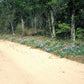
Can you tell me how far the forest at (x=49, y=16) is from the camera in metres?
11.7

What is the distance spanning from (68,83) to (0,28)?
24.4 meters

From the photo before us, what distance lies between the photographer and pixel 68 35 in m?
15.3

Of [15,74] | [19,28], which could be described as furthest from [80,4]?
[19,28]

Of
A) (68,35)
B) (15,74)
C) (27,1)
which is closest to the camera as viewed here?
(15,74)

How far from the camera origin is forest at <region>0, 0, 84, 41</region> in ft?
38.5

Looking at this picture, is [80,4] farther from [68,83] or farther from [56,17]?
[68,83]

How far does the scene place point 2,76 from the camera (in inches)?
147

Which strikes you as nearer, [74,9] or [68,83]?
[68,83]

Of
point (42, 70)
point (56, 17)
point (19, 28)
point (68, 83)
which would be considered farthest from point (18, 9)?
point (68, 83)

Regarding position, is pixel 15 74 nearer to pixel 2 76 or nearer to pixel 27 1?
pixel 2 76

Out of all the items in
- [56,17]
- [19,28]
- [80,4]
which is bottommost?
[19,28]

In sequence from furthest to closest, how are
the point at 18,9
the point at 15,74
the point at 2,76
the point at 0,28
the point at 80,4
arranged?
the point at 0,28
the point at 18,9
the point at 80,4
the point at 15,74
the point at 2,76

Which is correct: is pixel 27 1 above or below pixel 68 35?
above

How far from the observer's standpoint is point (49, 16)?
57.8 feet
